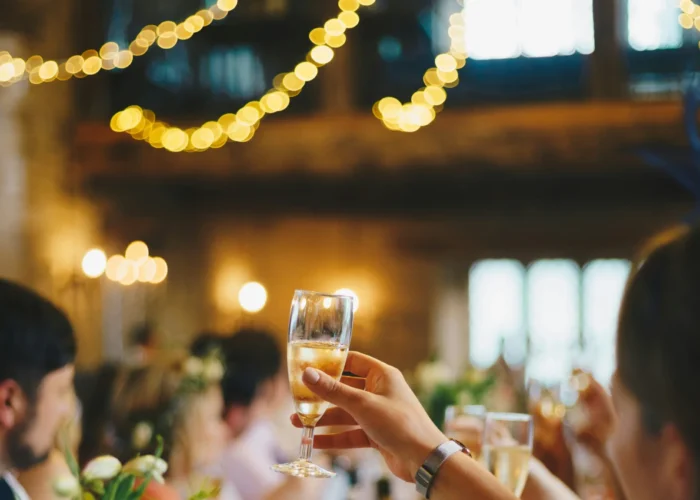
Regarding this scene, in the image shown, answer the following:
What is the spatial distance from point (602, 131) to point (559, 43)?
4.68 ft

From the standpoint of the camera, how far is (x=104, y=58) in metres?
8.06

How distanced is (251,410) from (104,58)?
456 cm

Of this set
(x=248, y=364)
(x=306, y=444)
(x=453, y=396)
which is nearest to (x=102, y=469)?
(x=306, y=444)

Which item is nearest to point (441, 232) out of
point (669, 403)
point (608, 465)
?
point (608, 465)

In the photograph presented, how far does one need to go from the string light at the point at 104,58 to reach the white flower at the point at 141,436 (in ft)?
14.6

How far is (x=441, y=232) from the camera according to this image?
951 centimetres

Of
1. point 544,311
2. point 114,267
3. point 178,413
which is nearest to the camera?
point 178,413

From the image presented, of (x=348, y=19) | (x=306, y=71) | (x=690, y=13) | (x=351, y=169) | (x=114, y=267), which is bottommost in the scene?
(x=114, y=267)

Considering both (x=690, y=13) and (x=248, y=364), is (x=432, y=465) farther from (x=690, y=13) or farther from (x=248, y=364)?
(x=690, y=13)

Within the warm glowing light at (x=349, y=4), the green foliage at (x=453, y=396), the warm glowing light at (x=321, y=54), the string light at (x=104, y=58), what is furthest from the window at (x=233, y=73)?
the green foliage at (x=453, y=396)

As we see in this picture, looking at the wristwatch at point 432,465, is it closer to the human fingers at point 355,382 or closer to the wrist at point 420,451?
the wrist at point 420,451

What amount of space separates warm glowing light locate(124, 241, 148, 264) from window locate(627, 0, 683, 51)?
4866mm

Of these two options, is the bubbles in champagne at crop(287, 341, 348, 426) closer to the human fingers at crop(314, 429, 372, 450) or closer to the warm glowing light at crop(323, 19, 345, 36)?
the human fingers at crop(314, 429, 372, 450)

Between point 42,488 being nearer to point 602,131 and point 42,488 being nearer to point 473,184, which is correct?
point 602,131
